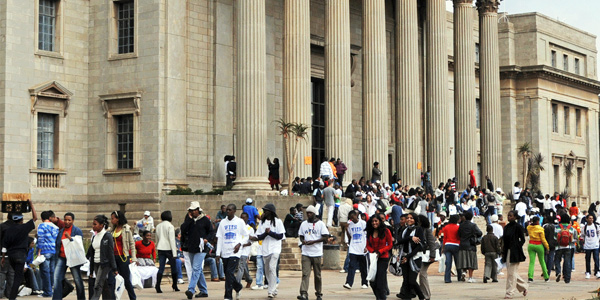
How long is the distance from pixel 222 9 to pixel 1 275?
21.0 metres

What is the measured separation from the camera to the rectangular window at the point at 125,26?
39.8 metres

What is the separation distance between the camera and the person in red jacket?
20.2 m

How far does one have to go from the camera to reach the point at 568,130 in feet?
252

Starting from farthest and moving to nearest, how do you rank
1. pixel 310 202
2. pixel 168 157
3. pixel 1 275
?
1. pixel 168 157
2. pixel 310 202
3. pixel 1 275

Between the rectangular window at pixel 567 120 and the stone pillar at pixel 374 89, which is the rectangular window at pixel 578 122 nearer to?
the rectangular window at pixel 567 120

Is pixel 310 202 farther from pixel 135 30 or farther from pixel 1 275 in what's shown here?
pixel 1 275

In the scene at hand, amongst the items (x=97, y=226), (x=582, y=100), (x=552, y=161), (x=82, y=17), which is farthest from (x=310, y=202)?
(x=582, y=100)

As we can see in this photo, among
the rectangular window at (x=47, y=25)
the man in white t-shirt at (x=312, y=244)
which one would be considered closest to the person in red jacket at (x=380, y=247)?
the man in white t-shirt at (x=312, y=244)

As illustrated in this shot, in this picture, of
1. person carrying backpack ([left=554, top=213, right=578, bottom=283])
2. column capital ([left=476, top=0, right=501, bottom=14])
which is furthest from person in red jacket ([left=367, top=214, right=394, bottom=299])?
column capital ([left=476, top=0, right=501, bottom=14])

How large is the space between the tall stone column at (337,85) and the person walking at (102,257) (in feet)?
76.5

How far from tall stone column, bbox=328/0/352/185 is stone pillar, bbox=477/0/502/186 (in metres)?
12.2

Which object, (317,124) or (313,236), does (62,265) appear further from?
(317,124)

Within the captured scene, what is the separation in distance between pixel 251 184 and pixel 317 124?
487 inches

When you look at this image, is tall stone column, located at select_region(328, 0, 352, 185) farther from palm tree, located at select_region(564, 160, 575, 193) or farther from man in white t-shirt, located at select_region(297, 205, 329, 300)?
palm tree, located at select_region(564, 160, 575, 193)
